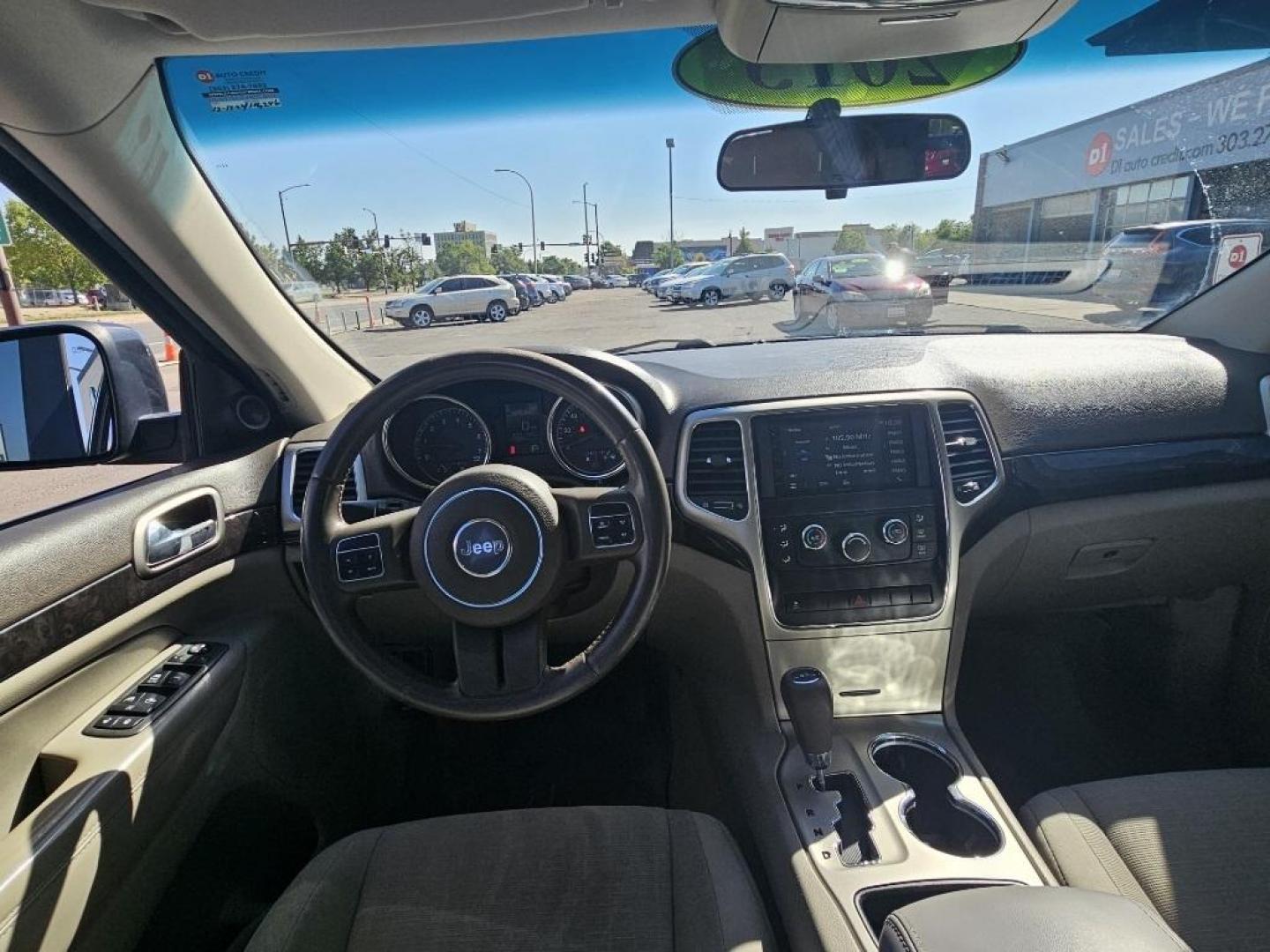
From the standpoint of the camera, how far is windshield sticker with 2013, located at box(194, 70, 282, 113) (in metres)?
1.84

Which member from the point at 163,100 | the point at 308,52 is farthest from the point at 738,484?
the point at 163,100

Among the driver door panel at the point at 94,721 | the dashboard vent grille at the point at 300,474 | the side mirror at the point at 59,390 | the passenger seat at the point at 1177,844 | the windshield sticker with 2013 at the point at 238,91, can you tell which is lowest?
the passenger seat at the point at 1177,844

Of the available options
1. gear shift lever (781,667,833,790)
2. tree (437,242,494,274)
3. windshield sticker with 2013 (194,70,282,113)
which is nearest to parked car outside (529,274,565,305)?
tree (437,242,494,274)

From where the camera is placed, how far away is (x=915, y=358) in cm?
245

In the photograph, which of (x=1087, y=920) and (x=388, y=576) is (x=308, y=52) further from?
(x=1087, y=920)

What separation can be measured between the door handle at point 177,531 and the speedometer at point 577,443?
35.5 inches

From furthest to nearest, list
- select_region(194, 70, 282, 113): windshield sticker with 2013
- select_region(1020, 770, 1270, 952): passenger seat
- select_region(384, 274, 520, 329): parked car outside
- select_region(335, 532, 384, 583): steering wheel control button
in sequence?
select_region(384, 274, 520, 329): parked car outside
select_region(194, 70, 282, 113): windshield sticker with 2013
select_region(335, 532, 384, 583): steering wheel control button
select_region(1020, 770, 1270, 952): passenger seat


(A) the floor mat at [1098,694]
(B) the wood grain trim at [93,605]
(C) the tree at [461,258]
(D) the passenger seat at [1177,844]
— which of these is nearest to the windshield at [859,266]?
(C) the tree at [461,258]

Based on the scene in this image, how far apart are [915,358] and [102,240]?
221 cm

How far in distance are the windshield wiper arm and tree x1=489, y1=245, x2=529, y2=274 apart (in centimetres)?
39

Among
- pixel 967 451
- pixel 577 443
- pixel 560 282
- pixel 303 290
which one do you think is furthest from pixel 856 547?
pixel 303 290

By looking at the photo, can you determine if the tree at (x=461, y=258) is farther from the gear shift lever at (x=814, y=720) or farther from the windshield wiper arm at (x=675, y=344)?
the gear shift lever at (x=814, y=720)

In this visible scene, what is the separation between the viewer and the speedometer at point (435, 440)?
2180 millimetres

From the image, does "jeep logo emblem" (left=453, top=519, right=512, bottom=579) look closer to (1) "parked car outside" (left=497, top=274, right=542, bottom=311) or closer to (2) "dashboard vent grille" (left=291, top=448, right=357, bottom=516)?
(2) "dashboard vent grille" (left=291, top=448, right=357, bottom=516)
